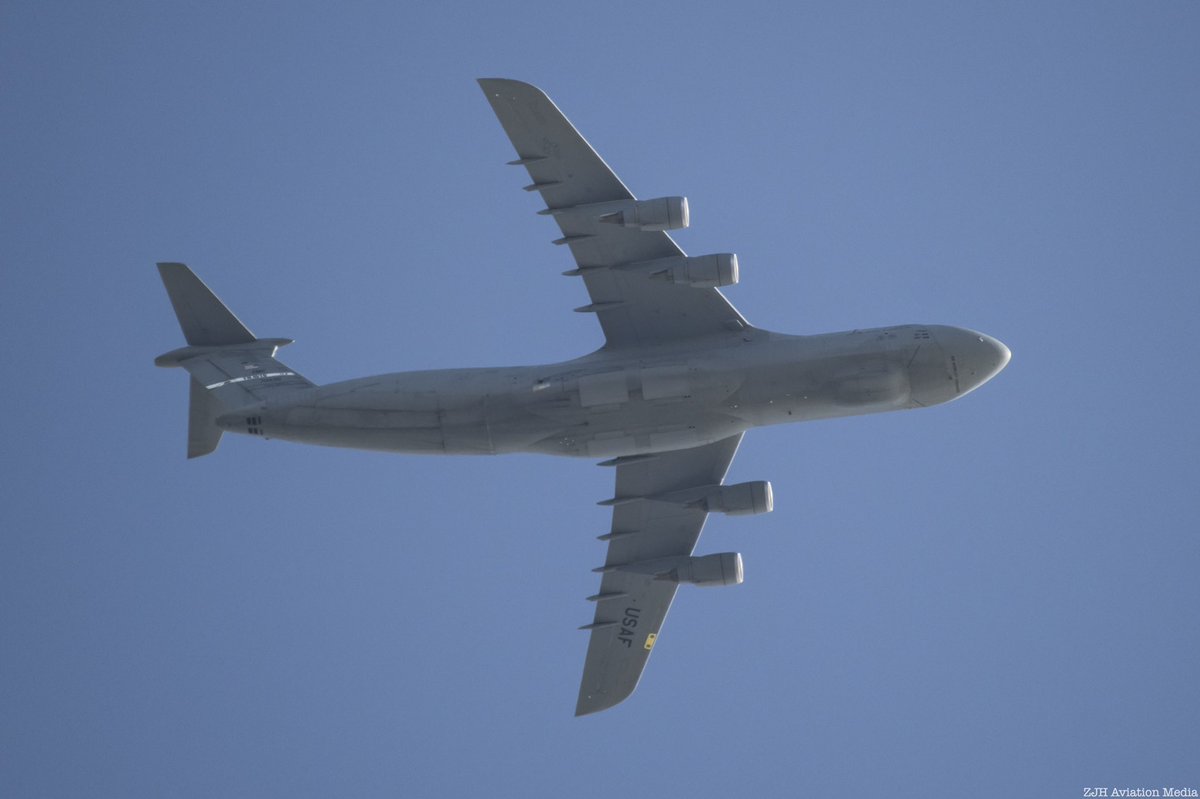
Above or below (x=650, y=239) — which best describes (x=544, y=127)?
above

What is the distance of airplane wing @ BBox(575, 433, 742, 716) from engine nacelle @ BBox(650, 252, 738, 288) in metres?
4.56

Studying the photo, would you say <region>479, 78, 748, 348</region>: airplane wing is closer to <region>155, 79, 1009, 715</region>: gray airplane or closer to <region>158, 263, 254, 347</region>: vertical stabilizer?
<region>155, 79, 1009, 715</region>: gray airplane

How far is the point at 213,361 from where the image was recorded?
37906 millimetres

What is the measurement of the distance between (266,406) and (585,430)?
7.52 m

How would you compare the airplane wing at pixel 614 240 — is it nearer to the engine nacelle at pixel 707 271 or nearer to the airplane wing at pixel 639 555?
the engine nacelle at pixel 707 271

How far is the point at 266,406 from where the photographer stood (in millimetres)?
36188

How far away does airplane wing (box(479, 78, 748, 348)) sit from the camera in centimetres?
3594

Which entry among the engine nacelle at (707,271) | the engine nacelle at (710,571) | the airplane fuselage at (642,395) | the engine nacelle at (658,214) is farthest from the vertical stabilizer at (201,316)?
the engine nacelle at (710,571)

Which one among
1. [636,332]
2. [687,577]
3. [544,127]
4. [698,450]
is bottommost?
[687,577]

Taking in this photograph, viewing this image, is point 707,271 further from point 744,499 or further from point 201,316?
point 201,316

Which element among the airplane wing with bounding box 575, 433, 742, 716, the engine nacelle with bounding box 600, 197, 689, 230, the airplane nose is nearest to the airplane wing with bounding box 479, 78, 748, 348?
the engine nacelle with bounding box 600, 197, 689, 230

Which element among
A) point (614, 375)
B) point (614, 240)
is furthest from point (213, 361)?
point (614, 240)

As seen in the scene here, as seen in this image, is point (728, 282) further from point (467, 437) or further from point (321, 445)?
point (321, 445)

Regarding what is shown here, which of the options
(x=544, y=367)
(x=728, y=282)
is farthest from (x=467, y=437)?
(x=728, y=282)
